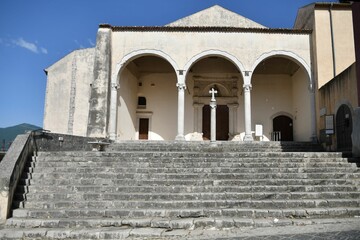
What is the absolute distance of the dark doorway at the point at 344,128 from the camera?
10.5 metres

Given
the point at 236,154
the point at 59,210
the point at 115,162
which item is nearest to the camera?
the point at 59,210

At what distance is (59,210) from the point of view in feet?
20.1

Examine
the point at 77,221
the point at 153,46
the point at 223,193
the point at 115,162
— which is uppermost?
the point at 153,46

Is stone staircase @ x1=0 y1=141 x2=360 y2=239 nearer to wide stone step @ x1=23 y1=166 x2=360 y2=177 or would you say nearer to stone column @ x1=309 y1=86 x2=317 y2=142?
wide stone step @ x1=23 y1=166 x2=360 y2=177

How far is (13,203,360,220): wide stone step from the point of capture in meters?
5.85

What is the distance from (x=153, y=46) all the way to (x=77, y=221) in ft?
33.9

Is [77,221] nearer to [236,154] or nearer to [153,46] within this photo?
[236,154]

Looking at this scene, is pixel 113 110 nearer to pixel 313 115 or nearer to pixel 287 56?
pixel 287 56

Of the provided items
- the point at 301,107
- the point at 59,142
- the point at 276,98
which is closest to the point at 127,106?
the point at 59,142

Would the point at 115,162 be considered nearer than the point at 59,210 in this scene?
No

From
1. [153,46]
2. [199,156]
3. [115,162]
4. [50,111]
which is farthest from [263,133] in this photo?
[50,111]

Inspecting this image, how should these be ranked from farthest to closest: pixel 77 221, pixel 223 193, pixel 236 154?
pixel 236 154 → pixel 223 193 → pixel 77 221

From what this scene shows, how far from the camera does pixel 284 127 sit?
1797 cm

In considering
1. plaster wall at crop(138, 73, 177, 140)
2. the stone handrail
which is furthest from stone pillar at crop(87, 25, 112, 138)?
the stone handrail
